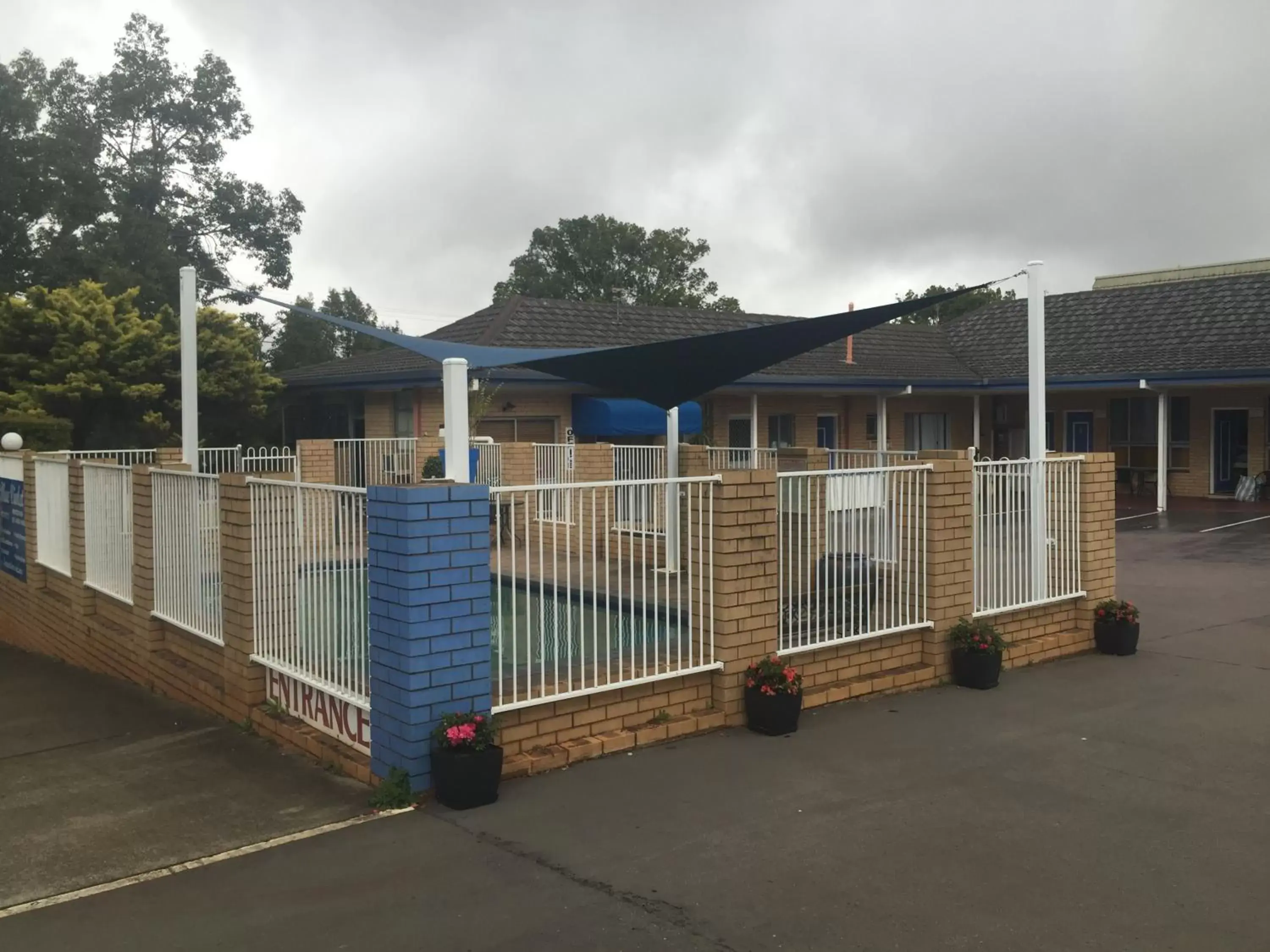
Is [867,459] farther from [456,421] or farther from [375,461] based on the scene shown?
[375,461]

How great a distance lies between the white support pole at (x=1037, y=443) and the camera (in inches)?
339

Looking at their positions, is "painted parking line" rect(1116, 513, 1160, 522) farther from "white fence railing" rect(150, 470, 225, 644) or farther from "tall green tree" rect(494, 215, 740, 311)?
"tall green tree" rect(494, 215, 740, 311)

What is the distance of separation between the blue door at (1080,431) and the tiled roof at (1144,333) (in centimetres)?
190

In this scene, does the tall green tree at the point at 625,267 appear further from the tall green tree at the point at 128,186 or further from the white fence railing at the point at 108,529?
the white fence railing at the point at 108,529

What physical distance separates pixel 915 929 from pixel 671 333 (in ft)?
72.4

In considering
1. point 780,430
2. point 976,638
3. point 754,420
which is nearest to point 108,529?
point 976,638

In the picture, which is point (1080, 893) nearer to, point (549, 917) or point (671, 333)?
point (549, 917)

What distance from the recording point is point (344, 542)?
5.93 m

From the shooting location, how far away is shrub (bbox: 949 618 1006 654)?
771 cm

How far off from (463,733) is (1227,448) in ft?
79.7

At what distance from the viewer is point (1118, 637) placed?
879 cm

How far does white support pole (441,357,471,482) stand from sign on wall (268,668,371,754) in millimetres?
1371

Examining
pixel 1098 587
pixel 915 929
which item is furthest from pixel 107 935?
pixel 1098 587

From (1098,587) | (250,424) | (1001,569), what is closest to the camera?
(1001,569)
